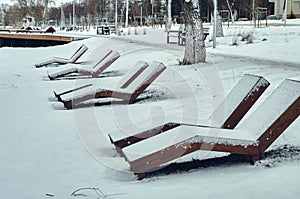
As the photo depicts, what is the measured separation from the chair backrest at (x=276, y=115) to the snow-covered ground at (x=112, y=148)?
206mm

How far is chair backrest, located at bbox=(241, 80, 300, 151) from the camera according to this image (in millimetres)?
5055

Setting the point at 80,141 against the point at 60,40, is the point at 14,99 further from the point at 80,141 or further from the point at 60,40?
the point at 60,40

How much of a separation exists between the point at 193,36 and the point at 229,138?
926 centimetres

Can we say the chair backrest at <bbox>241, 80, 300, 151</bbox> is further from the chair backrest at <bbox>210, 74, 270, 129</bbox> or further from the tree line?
the tree line

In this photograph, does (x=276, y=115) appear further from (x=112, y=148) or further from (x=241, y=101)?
(x=112, y=148)

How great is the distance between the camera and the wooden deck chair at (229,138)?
15.6 ft

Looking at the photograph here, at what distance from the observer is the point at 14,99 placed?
32.8 feet

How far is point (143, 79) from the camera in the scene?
30.7 feet

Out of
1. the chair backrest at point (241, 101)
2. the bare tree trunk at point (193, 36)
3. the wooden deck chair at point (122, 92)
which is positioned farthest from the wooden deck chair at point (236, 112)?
the bare tree trunk at point (193, 36)

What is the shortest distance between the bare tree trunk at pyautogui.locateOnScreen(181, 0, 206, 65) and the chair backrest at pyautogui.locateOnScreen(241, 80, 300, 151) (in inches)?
325

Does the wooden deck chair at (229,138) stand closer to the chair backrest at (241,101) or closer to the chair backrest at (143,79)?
the chair backrest at (241,101)

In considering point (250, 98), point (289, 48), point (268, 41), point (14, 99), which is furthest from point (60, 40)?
point (250, 98)

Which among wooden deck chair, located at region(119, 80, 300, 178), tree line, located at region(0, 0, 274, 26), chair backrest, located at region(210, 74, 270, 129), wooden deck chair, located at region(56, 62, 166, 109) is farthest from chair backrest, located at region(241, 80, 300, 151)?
tree line, located at region(0, 0, 274, 26)

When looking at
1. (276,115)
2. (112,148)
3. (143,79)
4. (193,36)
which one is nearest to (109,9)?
(193,36)
